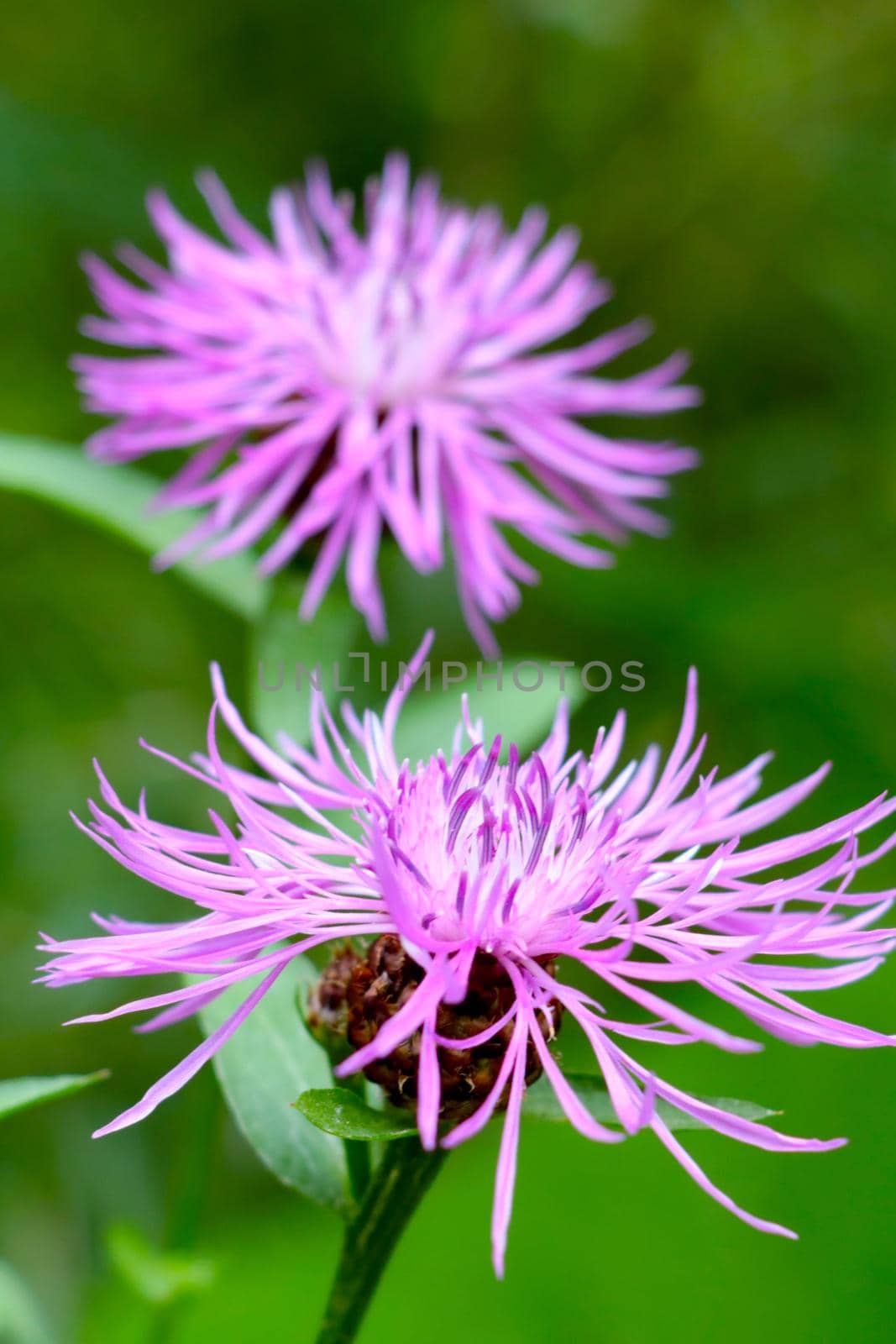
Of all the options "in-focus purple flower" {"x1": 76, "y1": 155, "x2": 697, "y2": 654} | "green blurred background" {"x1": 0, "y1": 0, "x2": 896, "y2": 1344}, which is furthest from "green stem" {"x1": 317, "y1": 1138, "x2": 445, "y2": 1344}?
"green blurred background" {"x1": 0, "y1": 0, "x2": 896, "y2": 1344}

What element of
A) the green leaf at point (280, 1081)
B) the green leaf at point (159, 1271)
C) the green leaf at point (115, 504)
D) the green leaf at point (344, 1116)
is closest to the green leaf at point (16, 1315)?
the green leaf at point (159, 1271)

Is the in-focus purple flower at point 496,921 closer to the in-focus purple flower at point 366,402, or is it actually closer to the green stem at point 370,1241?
the green stem at point 370,1241

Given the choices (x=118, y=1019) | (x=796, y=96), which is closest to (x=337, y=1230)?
(x=118, y=1019)

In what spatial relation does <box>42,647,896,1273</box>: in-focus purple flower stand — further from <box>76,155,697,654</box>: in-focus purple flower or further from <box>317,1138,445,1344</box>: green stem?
<box>76,155,697,654</box>: in-focus purple flower

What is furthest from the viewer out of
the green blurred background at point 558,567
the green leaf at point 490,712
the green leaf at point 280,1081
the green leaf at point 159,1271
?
the green blurred background at point 558,567

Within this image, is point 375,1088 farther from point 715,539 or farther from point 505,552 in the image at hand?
point 715,539

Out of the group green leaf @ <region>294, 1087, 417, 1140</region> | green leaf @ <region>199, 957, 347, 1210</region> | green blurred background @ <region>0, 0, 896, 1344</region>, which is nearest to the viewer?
green leaf @ <region>294, 1087, 417, 1140</region>

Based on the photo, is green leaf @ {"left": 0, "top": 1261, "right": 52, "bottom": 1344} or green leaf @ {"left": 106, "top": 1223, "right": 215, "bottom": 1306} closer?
green leaf @ {"left": 0, "top": 1261, "right": 52, "bottom": 1344}

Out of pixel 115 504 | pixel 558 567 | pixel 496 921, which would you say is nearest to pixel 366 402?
pixel 115 504
